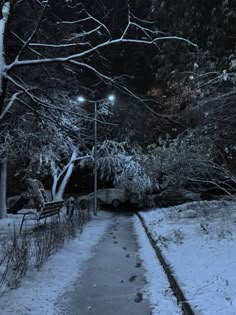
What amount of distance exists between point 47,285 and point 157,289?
5.44 feet

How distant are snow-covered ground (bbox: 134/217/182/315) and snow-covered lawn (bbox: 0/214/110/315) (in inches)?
48.9

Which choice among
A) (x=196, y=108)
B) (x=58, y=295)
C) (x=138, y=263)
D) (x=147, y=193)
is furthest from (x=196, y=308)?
(x=147, y=193)

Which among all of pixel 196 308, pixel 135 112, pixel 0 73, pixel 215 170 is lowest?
pixel 196 308

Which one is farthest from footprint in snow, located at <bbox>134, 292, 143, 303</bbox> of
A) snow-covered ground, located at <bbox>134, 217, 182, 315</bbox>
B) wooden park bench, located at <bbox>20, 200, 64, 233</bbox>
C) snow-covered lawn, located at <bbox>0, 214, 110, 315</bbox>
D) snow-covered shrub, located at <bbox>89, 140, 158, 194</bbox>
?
snow-covered shrub, located at <bbox>89, 140, 158, 194</bbox>

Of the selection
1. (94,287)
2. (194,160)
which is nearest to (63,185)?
(194,160)

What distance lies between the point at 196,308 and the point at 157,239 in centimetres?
685

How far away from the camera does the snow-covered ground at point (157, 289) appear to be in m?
6.20

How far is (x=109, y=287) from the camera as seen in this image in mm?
7629

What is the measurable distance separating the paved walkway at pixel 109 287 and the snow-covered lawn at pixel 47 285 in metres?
0.18

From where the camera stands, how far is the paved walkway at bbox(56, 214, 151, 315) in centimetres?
639

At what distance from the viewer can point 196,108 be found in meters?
11.5

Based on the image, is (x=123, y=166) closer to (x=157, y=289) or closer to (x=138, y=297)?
(x=157, y=289)

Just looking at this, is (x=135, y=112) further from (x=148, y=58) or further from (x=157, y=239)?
(x=157, y=239)

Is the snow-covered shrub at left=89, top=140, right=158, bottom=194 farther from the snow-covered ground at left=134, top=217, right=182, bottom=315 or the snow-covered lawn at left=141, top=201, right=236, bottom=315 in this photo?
the snow-covered ground at left=134, top=217, right=182, bottom=315
